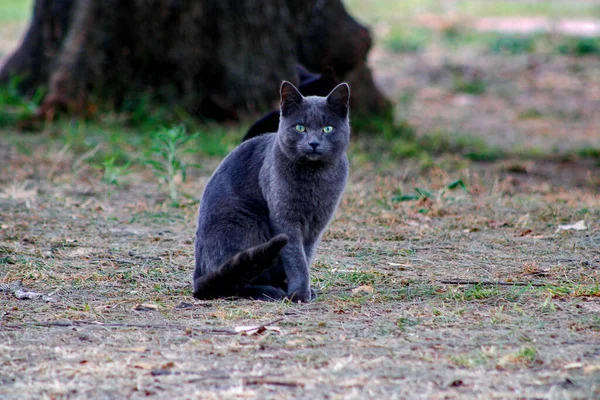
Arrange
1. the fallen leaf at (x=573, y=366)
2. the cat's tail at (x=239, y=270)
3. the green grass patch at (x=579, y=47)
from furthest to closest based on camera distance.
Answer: the green grass patch at (x=579, y=47)
the cat's tail at (x=239, y=270)
the fallen leaf at (x=573, y=366)

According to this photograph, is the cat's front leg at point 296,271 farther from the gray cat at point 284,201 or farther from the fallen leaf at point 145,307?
the fallen leaf at point 145,307

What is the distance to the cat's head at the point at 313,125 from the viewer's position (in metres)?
4.02

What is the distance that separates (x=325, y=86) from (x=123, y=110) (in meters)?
3.30

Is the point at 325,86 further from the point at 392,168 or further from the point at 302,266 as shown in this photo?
the point at 302,266

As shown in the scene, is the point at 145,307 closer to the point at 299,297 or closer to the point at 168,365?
the point at 299,297

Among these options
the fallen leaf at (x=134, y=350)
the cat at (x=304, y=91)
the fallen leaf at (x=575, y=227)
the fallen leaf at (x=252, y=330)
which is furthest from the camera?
the cat at (x=304, y=91)

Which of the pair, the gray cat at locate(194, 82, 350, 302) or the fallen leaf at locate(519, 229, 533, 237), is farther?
the fallen leaf at locate(519, 229, 533, 237)

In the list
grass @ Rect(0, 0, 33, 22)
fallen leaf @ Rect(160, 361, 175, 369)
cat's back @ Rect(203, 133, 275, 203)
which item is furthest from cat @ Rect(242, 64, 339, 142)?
grass @ Rect(0, 0, 33, 22)

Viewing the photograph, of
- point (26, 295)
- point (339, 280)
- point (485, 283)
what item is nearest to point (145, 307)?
point (26, 295)

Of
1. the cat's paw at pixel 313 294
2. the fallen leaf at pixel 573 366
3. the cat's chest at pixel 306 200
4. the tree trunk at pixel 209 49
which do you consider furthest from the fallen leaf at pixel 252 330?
the tree trunk at pixel 209 49

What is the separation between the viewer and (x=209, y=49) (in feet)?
28.1

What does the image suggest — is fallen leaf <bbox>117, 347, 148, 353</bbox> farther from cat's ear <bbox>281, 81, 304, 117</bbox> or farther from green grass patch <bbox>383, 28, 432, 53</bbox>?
green grass patch <bbox>383, 28, 432, 53</bbox>

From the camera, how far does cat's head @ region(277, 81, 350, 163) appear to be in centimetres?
402

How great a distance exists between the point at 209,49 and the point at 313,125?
474 cm
